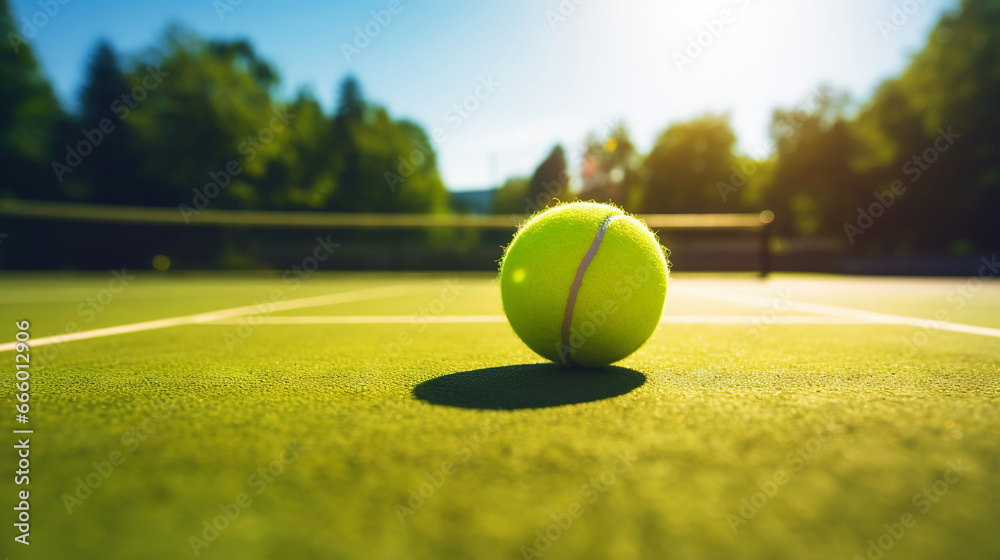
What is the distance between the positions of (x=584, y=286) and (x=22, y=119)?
122ft

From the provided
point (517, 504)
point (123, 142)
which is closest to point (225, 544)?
point (517, 504)

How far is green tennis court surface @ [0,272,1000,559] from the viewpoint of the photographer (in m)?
1.17

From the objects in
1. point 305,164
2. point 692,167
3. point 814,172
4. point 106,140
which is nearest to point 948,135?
point 814,172

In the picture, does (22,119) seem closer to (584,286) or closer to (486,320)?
(486,320)

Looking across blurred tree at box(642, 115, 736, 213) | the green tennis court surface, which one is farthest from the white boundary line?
blurred tree at box(642, 115, 736, 213)

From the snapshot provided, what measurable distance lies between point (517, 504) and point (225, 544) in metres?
0.59

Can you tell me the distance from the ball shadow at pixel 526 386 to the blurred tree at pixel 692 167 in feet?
153

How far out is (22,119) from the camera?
29812mm

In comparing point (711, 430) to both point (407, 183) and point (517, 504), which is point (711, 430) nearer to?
point (517, 504)

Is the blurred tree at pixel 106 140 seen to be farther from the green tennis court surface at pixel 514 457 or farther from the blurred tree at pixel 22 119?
the green tennis court surface at pixel 514 457

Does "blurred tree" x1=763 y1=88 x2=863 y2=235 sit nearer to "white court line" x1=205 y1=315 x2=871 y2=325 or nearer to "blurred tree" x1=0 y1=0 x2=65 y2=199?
"white court line" x1=205 y1=315 x2=871 y2=325

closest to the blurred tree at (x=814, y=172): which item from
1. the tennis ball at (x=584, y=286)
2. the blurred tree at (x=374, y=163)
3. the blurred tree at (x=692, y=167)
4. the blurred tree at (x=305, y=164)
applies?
the blurred tree at (x=692, y=167)

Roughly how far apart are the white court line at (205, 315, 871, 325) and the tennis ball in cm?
258

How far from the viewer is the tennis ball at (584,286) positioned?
277 cm
